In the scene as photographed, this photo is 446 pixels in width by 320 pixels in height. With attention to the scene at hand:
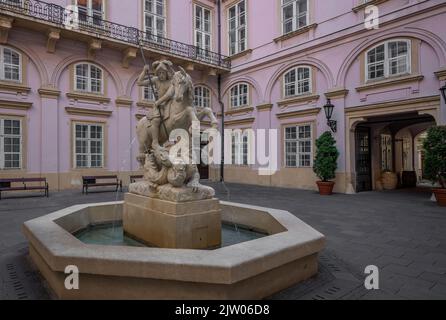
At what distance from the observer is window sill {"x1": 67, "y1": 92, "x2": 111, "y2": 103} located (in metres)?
13.8

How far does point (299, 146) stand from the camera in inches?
589

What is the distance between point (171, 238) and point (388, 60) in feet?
39.2

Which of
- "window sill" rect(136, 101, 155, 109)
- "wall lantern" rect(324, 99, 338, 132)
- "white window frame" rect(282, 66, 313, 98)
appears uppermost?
"white window frame" rect(282, 66, 313, 98)

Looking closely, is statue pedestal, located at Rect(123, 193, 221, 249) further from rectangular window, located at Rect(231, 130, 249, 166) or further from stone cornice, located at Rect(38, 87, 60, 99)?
rectangular window, located at Rect(231, 130, 249, 166)

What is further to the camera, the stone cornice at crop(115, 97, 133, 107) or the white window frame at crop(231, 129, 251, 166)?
the white window frame at crop(231, 129, 251, 166)

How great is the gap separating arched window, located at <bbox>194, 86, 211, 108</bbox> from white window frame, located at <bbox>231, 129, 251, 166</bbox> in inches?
109

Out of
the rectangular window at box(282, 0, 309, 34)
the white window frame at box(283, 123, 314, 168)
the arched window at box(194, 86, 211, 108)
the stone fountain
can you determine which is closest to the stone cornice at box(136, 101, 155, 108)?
the arched window at box(194, 86, 211, 108)

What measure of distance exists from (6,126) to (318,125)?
14.0 m

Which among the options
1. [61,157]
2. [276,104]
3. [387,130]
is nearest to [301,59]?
[276,104]

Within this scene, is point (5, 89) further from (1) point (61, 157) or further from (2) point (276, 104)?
(2) point (276, 104)

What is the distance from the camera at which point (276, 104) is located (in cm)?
1597

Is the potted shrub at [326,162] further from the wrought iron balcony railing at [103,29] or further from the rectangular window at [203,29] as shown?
the rectangular window at [203,29]

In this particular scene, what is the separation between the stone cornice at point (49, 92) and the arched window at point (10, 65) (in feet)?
2.97
